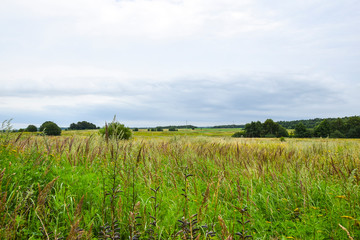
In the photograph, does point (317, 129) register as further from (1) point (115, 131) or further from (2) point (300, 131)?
(1) point (115, 131)

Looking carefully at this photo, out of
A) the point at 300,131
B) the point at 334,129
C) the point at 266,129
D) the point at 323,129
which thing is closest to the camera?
the point at 323,129

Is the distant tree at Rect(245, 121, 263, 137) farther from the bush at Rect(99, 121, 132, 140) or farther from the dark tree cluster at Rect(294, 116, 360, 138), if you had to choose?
the bush at Rect(99, 121, 132, 140)

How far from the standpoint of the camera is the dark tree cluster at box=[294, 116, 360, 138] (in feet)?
237

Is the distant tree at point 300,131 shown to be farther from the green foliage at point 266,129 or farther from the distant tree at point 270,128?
the distant tree at point 270,128

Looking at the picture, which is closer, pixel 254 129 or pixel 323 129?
pixel 323 129

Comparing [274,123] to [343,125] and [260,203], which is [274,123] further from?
[260,203]

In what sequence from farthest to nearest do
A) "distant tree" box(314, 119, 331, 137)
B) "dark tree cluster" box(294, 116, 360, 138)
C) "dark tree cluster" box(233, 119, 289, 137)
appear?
"dark tree cluster" box(233, 119, 289, 137), "distant tree" box(314, 119, 331, 137), "dark tree cluster" box(294, 116, 360, 138)

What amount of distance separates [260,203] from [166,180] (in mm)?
1623

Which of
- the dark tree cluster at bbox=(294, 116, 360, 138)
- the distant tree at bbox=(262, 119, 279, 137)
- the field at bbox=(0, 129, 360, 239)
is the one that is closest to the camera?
the field at bbox=(0, 129, 360, 239)

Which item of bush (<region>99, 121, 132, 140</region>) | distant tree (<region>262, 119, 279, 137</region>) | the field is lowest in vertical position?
the field

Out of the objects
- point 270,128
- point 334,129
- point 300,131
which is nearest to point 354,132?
point 334,129

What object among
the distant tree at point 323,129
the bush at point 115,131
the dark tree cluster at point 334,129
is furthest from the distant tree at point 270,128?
the bush at point 115,131

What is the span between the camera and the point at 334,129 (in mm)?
78875

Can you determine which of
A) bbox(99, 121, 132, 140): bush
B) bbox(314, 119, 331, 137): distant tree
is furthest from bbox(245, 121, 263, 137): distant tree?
bbox(99, 121, 132, 140): bush
